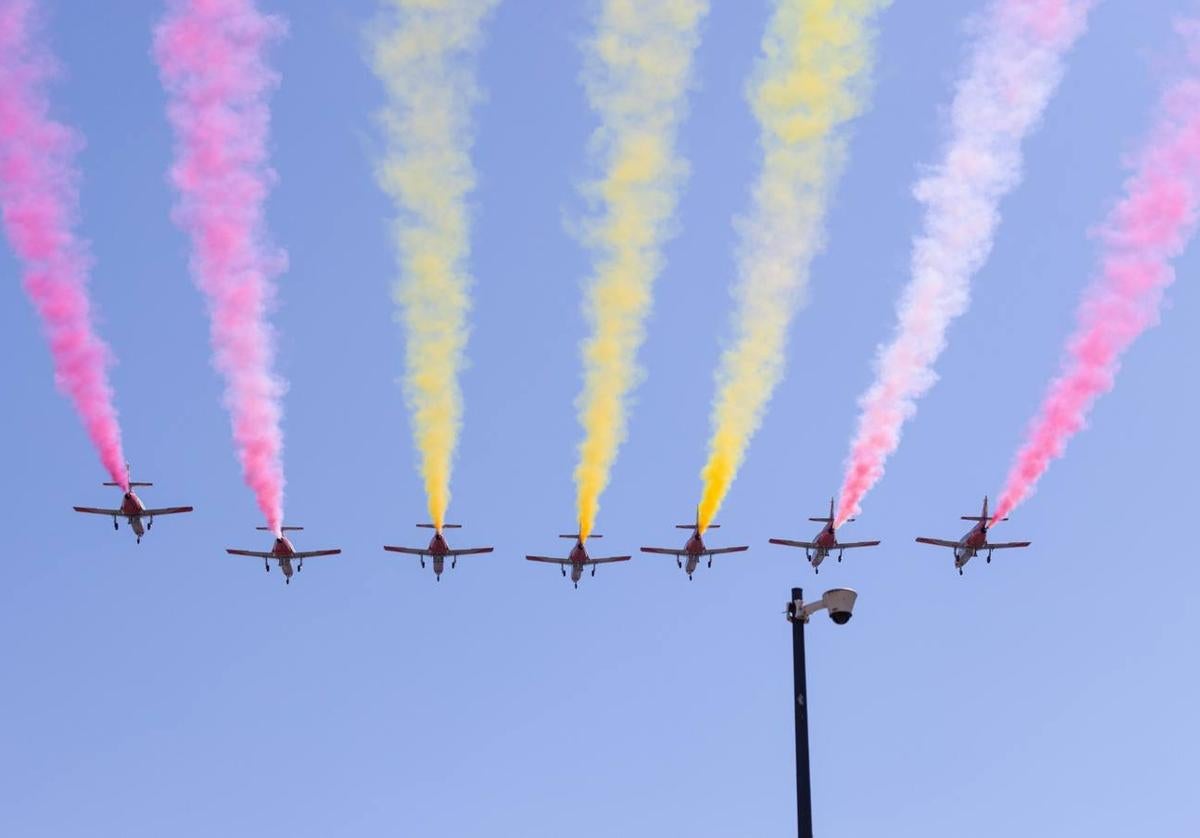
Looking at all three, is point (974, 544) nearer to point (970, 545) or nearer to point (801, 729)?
point (970, 545)

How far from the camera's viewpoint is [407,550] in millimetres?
66500

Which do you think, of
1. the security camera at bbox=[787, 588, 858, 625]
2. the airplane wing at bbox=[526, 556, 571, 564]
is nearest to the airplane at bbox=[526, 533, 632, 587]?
the airplane wing at bbox=[526, 556, 571, 564]

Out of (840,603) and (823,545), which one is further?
(823,545)

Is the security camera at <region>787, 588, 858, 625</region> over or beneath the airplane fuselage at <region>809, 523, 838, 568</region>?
beneath

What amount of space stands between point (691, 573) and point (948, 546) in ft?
36.4

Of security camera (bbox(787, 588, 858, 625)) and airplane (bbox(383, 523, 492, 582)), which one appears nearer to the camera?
security camera (bbox(787, 588, 858, 625))

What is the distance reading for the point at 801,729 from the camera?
78.4ft

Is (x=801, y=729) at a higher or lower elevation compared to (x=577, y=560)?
lower

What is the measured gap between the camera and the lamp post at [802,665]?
918 inches

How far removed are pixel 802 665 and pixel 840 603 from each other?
3.71 feet

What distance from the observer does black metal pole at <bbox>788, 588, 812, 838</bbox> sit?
76.2 ft

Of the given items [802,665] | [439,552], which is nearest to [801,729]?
[802,665]

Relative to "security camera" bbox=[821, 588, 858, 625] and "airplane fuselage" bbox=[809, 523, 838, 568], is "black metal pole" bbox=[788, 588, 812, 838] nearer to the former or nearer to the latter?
"security camera" bbox=[821, 588, 858, 625]

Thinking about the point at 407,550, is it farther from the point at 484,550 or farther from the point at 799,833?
the point at 799,833
